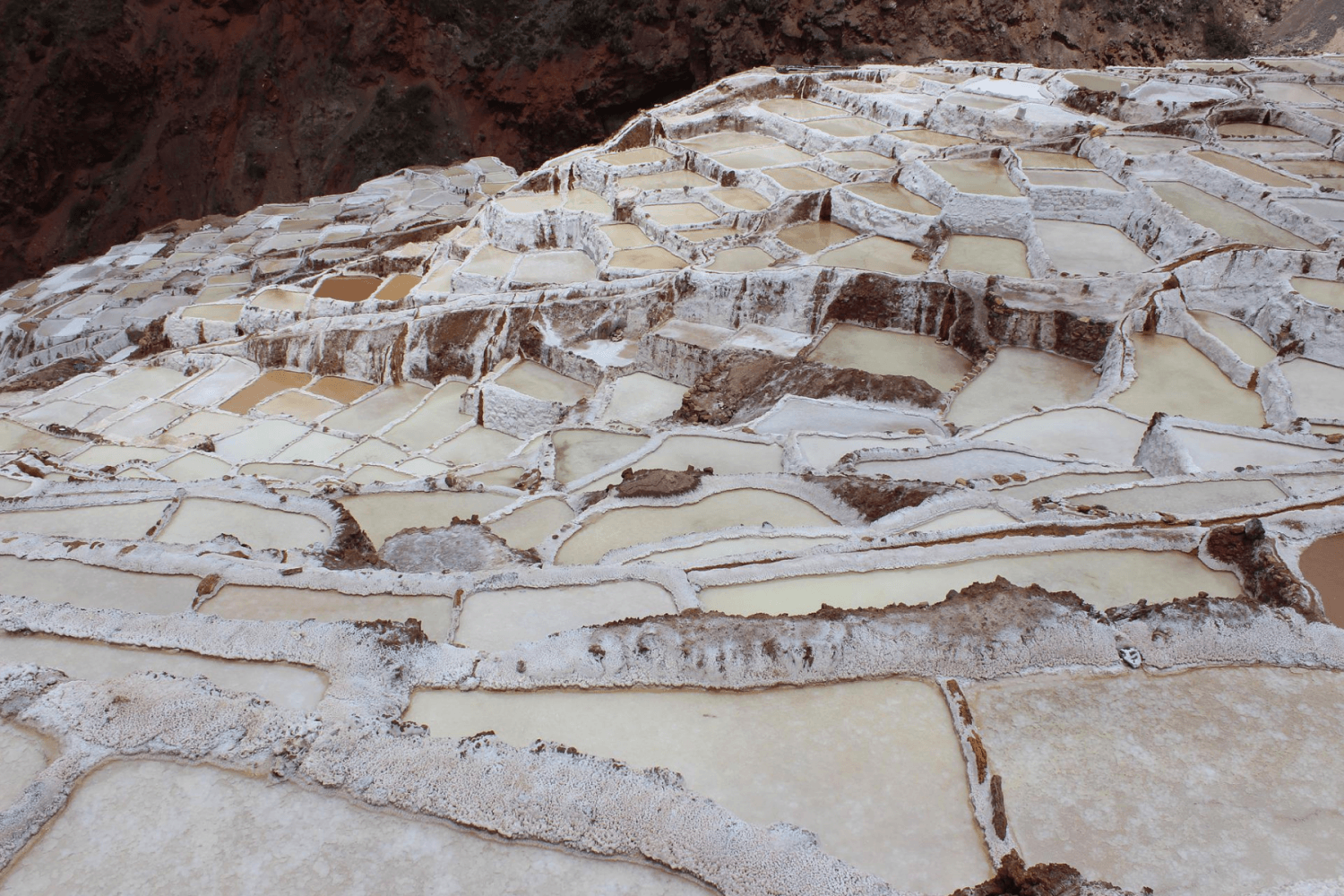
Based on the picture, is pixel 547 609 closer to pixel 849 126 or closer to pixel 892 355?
pixel 892 355

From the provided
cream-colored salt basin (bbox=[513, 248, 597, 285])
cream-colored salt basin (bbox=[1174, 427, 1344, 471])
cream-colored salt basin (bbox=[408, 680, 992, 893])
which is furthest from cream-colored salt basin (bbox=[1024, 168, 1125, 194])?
cream-colored salt basin (bbox=[408, 680, 992, 893])

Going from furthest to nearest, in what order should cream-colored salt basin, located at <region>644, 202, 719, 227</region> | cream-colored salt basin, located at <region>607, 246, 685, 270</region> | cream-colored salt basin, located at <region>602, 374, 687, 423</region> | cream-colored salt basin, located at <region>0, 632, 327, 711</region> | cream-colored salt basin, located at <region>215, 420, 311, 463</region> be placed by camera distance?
cream-colored salt basin, located at <region>644, 202, 719, 227</region> < cream-colored salt basin, located at <region>607, 246, 685, 270</region> < cream-colored salt basin, located at <region>215, 420, 311, 463</region> < cream-colored salt basin, located at <region>602, 374, 687, 423</region> < cream-colored salt basin, located at <region>0, 632, 327, 711</region>

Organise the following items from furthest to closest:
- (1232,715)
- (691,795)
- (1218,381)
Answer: (1218,381) → (1232,715) → (691,795)

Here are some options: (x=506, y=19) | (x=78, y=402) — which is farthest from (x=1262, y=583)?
(x=506, y=19)

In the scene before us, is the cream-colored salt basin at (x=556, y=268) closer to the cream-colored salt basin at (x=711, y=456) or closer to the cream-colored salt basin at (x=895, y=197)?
the cream-colored salt basin at (x=895, y=197)

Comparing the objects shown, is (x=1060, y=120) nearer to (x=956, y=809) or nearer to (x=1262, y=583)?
(x=1262, y=583)

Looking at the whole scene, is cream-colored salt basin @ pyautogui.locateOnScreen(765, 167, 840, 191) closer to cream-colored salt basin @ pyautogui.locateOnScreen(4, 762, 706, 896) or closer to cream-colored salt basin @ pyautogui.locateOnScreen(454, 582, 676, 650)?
cream-colored salt basin @ pyautogui.locateOnScreen(454, 582, 676, 650)
